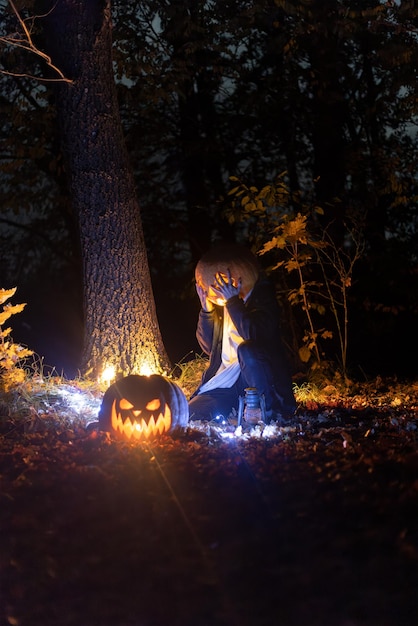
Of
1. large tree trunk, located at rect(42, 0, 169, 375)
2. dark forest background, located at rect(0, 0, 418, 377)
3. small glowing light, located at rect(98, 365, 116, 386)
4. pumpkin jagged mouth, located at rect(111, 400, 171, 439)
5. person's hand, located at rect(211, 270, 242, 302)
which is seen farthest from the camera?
dark forest background, located at rect(0, 0, 418, 377)

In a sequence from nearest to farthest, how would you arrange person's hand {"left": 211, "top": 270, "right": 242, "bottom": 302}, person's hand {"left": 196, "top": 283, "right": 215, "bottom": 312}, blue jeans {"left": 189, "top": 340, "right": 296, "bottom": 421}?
blue jeans {"left": 189, "top": 340, "right": 296, "bottom": 421} < person's hand {"left": 211, "top": 270, "right": 242, "bottom": 302} < person's hand {"left": 196, "top": 283, "right": 215, "bottom": 312}

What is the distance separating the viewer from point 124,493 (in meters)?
3.97

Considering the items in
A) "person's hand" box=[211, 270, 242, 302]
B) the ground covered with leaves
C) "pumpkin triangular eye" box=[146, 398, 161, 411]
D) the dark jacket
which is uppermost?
"person's hand" box=[211, 270, 242, 302]

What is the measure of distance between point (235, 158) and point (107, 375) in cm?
632

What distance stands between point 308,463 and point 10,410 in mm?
2951

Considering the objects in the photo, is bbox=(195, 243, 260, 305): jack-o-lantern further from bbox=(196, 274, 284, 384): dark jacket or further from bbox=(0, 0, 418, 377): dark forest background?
bbox=(0, 0, 418, 377): dark forest background

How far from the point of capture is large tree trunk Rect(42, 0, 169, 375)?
26.3ft

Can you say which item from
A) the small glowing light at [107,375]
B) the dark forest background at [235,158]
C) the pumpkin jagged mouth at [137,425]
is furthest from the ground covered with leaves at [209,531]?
the dark forest background at [235,158]

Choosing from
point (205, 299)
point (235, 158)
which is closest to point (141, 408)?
point (205, 299)

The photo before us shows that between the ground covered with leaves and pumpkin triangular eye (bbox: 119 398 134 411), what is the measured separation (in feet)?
0.89

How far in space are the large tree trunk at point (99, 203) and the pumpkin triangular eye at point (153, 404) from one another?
7.96ft

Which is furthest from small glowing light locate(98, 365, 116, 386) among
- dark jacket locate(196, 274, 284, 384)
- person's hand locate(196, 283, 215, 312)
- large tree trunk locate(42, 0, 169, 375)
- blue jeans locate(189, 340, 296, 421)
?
dark jacket locate(196, 274, 284, 384)

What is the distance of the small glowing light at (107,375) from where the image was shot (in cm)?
782

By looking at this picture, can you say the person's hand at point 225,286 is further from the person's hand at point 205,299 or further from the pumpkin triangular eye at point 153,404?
the pumpkin triangular eye at point 153,404
